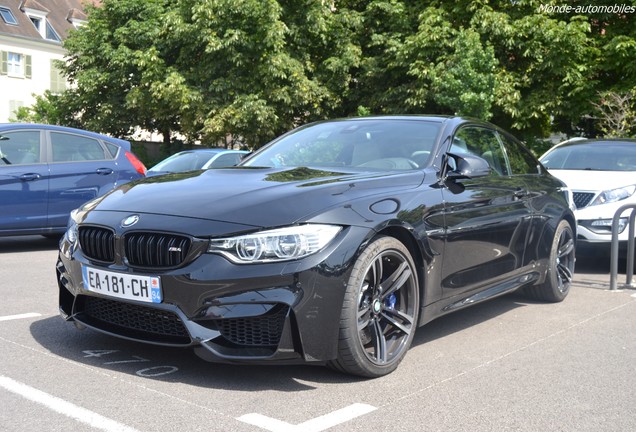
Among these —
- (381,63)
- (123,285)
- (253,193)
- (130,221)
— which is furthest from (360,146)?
(381,63)

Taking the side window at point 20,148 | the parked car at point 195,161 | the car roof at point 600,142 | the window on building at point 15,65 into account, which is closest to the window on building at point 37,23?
the window on building at point 15,65

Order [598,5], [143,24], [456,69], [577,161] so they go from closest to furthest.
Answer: [577,161]
[456,69]
[598,5]
[143,24]

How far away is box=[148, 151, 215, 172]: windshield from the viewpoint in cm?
1342

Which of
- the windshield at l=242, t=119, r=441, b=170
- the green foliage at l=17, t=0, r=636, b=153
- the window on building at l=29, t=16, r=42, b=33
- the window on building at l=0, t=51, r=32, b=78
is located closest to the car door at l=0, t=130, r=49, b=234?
the windshield at l=242, t=119, r=441, b=170

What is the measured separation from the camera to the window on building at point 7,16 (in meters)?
58.1

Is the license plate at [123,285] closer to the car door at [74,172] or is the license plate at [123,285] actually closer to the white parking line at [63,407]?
the white parking line at [63,407]

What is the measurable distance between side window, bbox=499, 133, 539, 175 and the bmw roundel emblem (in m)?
3.18

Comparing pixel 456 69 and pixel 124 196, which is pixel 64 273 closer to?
pixel 124 196

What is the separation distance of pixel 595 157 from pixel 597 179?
1.03 m

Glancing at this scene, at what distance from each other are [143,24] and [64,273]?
33.1m

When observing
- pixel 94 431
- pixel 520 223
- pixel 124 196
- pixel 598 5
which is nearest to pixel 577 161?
pixel 520 223

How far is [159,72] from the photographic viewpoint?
32.7m

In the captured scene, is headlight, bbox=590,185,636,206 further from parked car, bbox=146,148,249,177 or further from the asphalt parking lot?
parked car, bbox=146,148,249,177

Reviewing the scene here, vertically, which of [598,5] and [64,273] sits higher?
[598,5]
